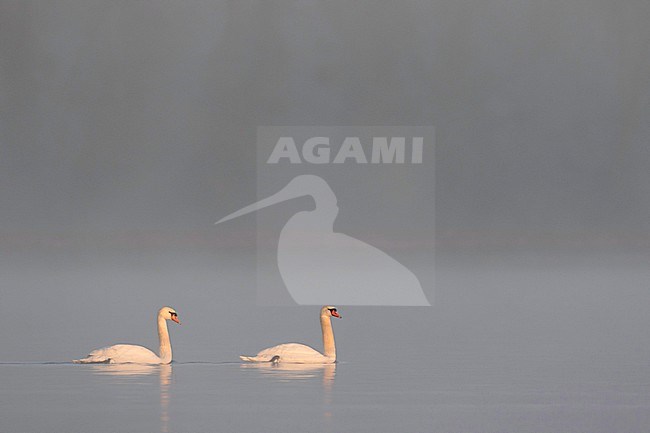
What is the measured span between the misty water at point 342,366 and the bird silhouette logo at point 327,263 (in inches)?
51.6

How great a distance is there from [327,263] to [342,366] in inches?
1079

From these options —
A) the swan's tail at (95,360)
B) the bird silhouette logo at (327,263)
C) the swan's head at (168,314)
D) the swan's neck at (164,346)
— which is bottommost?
the swan's tail at (95,360)

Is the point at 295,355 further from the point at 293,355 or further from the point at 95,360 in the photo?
the point at 95,360

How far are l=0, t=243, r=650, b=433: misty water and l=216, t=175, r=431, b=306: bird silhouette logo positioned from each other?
4.30 feet

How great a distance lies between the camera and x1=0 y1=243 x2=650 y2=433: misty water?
58.1 ft

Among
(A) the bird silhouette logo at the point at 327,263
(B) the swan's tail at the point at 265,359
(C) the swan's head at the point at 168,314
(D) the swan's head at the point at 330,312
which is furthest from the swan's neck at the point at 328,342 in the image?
(A) the bird silhouette logo at the point at 327,263

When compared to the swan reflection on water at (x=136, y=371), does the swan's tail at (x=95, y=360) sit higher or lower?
higher

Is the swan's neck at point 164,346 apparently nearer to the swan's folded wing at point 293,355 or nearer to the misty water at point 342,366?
the misty water at point 342,366

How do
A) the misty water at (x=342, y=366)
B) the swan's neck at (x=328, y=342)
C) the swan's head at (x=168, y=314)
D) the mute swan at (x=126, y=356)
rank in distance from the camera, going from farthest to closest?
1. the swan's neck at (x=328, y=342)
2. the swan's head at (x=168, y=314)
3. the mute swan at (x=126, y=356)
4. the misty water at (x=342, y=366)

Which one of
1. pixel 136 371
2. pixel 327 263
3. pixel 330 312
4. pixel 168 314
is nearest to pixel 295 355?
pixel 330 312

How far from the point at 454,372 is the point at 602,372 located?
136 centimetres

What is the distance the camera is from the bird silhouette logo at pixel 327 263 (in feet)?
A: 145

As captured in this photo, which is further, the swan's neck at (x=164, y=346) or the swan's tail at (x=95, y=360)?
the swan's neck at (x=164, y=346)

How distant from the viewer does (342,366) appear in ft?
74.1
